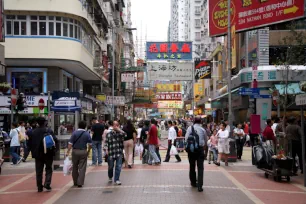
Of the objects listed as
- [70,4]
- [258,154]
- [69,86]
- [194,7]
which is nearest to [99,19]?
[69,86]

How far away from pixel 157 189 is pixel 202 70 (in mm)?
23003

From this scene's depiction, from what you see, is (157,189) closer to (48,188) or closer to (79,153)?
(79,153)

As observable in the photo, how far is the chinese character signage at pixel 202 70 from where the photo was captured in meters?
33.2

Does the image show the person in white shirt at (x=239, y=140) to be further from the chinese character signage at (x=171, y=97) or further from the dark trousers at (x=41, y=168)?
the chinese character signage at (x=171, y=97)

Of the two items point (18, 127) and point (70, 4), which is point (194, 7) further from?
point (18, 127)

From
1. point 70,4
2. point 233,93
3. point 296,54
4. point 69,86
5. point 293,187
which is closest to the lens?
point 293,187

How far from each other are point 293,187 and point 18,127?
465 inches

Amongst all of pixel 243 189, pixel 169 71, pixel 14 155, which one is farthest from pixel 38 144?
pixel 169 71

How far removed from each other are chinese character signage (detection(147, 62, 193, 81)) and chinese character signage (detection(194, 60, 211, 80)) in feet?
4.57

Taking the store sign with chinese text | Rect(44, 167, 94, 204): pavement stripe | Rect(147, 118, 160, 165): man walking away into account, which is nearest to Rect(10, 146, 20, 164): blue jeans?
Rect(147, 118, 160, 165): man walking away

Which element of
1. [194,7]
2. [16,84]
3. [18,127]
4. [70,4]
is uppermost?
[194,7]

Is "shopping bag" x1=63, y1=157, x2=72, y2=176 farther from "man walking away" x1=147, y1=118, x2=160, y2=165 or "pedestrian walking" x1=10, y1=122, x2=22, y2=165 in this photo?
"pedestrian walking" x1=10, y1=122, x2=22, y2=165

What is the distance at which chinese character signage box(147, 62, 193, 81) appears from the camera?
104 ft

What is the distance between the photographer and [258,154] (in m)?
14.2
